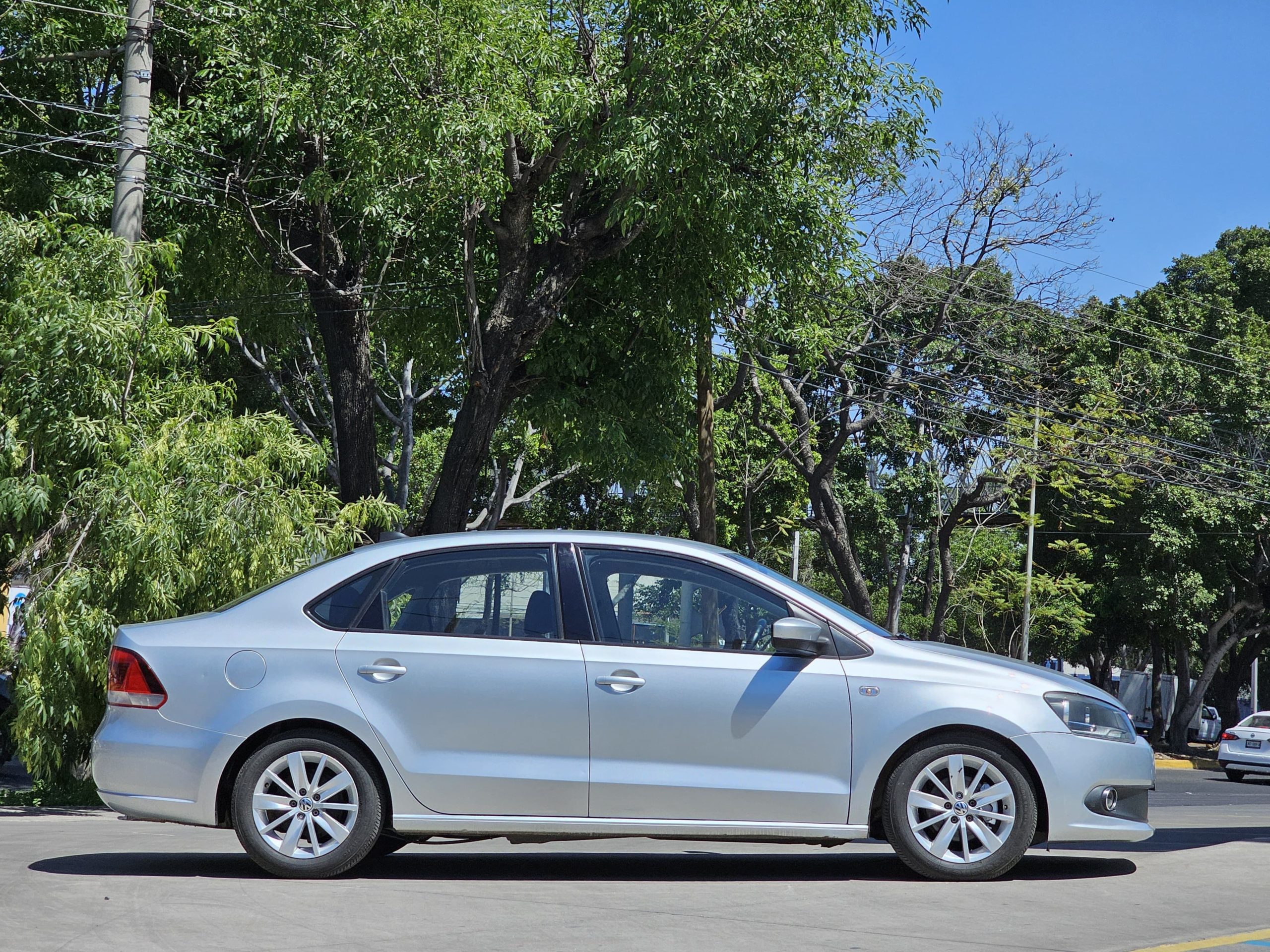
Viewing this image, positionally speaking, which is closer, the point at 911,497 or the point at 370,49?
the point at 370,49

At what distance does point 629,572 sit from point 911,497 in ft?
95.0

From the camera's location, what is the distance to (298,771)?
6.18 m

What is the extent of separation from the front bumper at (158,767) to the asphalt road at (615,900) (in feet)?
1.09

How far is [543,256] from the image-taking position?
15.8 metres

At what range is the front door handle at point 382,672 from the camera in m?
6.21

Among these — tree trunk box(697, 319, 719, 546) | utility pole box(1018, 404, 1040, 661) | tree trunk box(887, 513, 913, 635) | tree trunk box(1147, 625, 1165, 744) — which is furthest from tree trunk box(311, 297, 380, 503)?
tree trunk box(1147, 625, 1165, 744)

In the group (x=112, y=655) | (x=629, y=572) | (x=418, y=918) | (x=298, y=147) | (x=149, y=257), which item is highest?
(x=298, y=147)

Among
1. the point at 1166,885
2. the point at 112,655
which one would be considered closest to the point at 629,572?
the point at 112,655

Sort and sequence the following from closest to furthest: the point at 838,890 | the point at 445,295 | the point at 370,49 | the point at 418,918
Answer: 1. the point at 418,918
2. the point at 838,890
3. the point at 370,49
4. the point at 445,295

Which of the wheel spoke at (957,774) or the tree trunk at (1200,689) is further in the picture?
the tree trunk at (1200,689)

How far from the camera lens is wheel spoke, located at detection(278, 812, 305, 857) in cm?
615

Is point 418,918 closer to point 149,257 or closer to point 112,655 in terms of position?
point 112,655

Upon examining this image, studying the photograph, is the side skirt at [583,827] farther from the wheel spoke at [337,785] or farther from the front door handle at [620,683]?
the front door handle at [620,683]

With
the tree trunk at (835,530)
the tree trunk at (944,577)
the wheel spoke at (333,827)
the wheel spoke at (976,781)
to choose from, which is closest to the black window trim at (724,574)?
the wheel spoke at (976,781)
